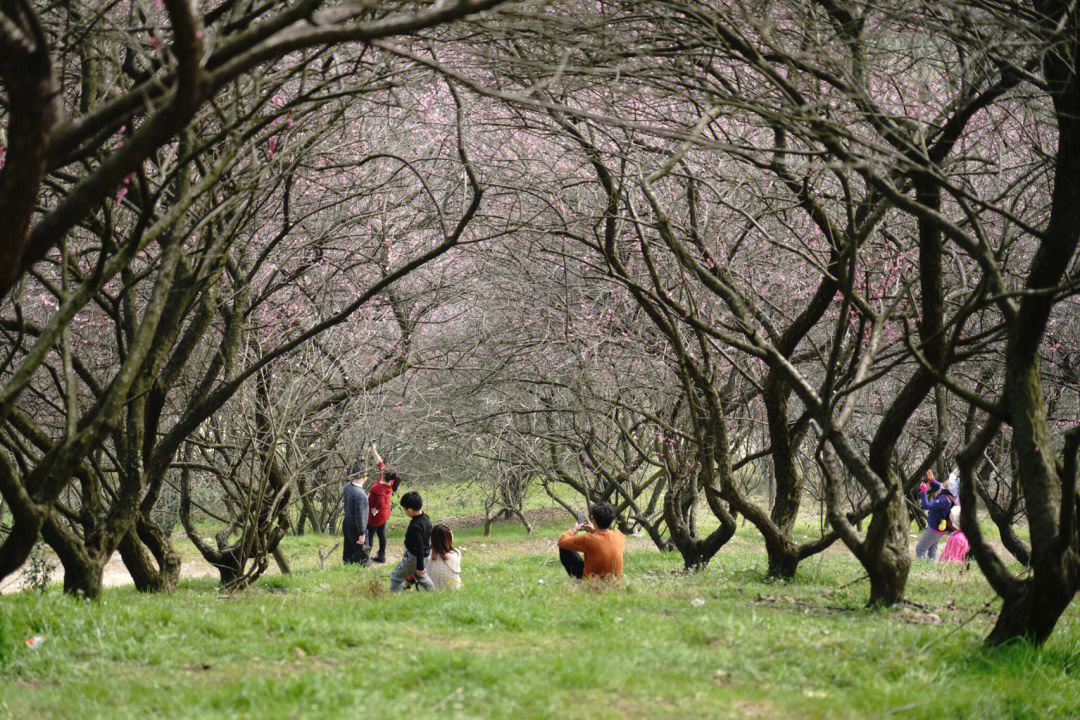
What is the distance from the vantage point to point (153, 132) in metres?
3.78

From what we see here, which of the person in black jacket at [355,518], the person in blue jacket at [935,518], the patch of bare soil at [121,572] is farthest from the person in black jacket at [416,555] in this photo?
the person in blue jacket at [935,518]

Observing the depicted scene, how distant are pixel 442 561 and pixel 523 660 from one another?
4696mm

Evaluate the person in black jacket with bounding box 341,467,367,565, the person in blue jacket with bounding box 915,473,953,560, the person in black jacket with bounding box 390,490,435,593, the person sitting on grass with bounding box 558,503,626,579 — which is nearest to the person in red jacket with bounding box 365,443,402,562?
the person in black jacket with bounding box 341,467,367,565

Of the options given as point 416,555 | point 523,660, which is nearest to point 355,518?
point 416,555

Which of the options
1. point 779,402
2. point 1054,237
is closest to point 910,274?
point 779,402

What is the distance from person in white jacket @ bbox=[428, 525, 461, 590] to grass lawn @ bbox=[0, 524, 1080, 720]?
1688 mm

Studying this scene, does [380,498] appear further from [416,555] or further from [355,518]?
[416,555]

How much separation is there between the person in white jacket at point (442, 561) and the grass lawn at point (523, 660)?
1.69 m

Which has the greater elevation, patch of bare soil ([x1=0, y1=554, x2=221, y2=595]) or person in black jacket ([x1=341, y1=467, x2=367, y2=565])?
person in black jacket ([x1=341, y1=467, x2=367, y2=565])

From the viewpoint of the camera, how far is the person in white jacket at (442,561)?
383 inches

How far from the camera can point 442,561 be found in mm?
9797

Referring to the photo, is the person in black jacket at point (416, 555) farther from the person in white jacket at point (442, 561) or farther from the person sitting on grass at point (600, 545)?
the person sitting on grass at point (600, 545)

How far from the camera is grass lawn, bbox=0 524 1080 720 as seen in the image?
4527 mm

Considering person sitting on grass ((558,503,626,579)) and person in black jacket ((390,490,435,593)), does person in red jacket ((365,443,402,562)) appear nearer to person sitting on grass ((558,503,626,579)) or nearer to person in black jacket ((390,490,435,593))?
person in black jacket ((390,490,435,593))
